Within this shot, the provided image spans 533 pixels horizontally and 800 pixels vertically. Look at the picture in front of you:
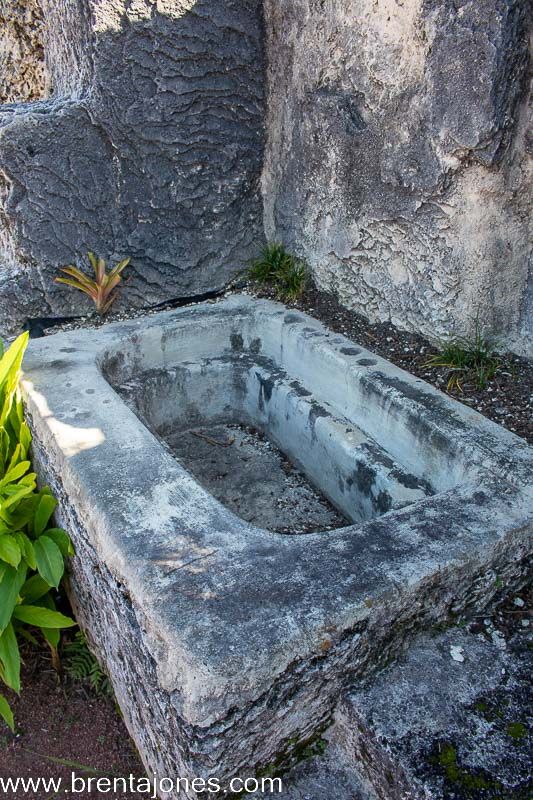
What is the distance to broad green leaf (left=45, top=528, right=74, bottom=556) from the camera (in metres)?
2.24

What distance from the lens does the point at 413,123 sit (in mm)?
2793

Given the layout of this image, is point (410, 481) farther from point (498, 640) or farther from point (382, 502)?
point (498, 640)

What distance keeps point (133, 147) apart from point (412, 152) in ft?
5.11

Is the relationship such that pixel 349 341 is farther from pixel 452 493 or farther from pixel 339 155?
pixel 452 493

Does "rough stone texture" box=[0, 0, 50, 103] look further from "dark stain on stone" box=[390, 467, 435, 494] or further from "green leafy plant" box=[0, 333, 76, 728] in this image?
"dark stain on stone" box=[390, 467, 435, 494]

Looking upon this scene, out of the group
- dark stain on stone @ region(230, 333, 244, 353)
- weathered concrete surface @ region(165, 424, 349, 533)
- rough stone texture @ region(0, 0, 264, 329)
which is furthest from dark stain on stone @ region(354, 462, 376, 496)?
rough stone texture @ region(0, 0, 264, 329)

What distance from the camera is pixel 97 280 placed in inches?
140

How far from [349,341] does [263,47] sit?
73.1 inches

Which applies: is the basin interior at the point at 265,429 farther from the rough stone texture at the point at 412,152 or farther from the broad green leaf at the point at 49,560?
the broad green leaf at the point at 49,560

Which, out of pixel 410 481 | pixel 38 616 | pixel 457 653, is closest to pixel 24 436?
pixel 38 616

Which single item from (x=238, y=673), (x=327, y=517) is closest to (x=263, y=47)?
(x=327, y=517)

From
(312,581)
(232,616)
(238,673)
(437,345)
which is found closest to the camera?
(238,673)

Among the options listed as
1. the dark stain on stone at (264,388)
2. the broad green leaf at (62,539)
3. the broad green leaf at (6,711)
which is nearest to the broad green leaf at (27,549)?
the broad green leaf at (62,539)

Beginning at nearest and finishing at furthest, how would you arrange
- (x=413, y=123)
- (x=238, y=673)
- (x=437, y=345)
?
(x=238, y=673) < (x=413, y=123) < (x=437, y=345)
